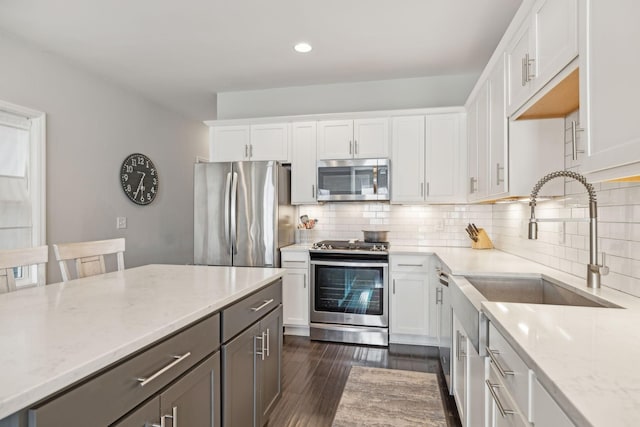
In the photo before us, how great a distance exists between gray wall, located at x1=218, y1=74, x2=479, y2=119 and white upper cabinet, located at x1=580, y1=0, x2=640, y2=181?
2.78 metres

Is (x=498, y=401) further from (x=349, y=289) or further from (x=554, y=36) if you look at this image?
(x=349, y=289)

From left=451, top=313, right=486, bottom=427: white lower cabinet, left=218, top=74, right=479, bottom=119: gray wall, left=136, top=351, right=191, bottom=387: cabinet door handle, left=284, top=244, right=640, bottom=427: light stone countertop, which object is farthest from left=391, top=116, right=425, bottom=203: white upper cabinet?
left=136, top=351, right=191, bottom=387: cabinet door handle

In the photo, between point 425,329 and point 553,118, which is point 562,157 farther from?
point 425,329

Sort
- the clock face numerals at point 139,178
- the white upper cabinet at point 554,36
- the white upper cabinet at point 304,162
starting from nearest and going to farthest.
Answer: the white upper cabinet at point 554,36 < the white upper cabinet at point 304,162 < the clock face numerals at point 139,178

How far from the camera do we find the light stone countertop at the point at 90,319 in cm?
77

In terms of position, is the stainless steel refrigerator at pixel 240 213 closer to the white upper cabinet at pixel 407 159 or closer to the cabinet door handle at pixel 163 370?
the white upper cabinet at pixel 407 159

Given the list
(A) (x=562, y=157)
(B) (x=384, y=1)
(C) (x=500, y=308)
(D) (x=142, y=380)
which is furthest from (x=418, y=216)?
(D) (x=142, y=380)

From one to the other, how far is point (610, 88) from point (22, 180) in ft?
12.9

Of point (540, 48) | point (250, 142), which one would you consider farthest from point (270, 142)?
point (540, 48)

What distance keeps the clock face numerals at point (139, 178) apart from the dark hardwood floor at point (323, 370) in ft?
8.25

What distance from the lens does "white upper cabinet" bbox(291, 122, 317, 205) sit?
382 cm

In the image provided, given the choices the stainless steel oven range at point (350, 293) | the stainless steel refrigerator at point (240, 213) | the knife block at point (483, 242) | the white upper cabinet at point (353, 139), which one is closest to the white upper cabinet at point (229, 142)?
the stainless steel refrigerator at point (240, 213)

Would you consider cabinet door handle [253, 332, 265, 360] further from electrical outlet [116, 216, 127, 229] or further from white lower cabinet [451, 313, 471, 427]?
electrical outlet [116, 216, 127, 229]

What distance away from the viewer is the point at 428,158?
359 centimetres
